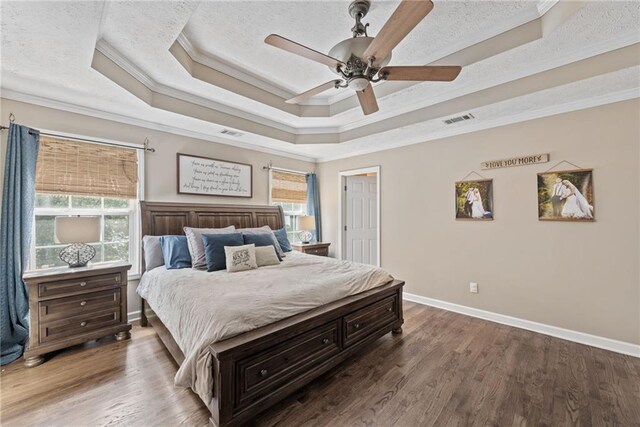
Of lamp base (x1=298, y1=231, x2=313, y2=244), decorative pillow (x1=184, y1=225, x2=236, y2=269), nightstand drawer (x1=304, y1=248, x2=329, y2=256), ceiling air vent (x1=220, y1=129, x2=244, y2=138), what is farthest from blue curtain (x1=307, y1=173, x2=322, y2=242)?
decorative pillow (x1=184, y1=225, x2=236, y2=269)

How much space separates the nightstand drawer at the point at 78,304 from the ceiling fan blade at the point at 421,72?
3.26 m

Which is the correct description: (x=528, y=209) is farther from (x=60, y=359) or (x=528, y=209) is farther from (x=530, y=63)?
(x=60, y=359)

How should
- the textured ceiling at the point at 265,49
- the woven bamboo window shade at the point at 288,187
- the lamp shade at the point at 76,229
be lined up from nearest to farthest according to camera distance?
the textured ceiling at the point at 265,49, the lamp shade at the point at 76,229, the woven bamboo window shade at the point at 288,187

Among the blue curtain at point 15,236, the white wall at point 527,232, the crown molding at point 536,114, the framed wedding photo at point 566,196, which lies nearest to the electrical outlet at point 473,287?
the white wall at point 527,232

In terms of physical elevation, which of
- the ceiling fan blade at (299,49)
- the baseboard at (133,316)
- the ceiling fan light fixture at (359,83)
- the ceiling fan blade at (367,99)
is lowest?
the baseboard at (133,316)

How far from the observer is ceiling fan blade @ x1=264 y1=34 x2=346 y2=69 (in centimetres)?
172

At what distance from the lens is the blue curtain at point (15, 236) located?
2438 mm

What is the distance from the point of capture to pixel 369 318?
2.61 m

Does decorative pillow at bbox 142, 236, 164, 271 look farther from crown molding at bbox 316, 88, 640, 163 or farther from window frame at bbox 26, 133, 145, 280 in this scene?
crown molding at bbox 316, 88, 640, 163

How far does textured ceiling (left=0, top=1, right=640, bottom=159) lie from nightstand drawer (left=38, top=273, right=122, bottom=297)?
182 cm

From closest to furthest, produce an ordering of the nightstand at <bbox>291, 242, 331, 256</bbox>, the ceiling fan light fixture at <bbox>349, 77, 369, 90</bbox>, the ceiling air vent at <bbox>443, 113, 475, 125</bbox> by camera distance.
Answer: the ceiling fan light fixture at <bbox>349, 77, 369, 90</bbox>, the ceiling air vent at <bbox>443, 113, 475, 125</bbox>, the nightstand at <bbox>291, 242, 331, 256</bbox>

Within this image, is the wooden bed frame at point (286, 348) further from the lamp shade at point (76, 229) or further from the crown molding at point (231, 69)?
the crown molding at point (231, 69)

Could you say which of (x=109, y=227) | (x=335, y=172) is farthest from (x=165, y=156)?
(x=335, y=172)

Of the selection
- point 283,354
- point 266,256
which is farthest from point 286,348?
point 266,256
